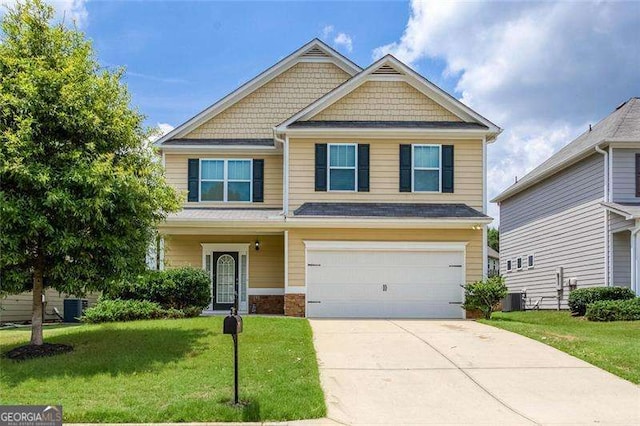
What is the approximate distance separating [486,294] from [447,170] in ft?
13.5

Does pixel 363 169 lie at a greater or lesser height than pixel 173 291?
greater

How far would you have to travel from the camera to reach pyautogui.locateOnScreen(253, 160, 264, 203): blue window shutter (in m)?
20.0

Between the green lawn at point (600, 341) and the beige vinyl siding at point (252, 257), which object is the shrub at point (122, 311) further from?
the green lawn at point (600, 341)

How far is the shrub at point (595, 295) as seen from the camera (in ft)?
57.8

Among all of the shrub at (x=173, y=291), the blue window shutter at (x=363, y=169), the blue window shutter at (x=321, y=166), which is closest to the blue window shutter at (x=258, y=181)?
the blue window shutter at (x=321, y=166)

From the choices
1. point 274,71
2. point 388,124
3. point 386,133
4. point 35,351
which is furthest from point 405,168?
point 35,351

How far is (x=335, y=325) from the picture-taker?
599 inches

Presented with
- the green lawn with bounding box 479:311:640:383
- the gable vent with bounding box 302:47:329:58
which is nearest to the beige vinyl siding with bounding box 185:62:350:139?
the gable vent with bounding box 302:47:329:58

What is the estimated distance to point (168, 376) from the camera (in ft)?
30.5

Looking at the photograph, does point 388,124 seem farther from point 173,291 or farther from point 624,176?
point 173,291

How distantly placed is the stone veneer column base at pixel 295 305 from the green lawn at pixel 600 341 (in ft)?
A: 17.0

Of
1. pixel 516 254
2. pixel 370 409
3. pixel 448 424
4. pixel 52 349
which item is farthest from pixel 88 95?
pixel 516 254

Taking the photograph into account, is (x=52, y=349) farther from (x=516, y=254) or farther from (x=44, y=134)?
(x=516, y=254)

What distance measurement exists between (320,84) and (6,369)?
47.4 ft
